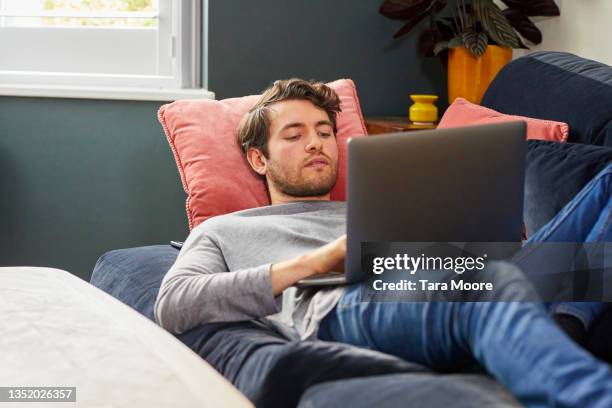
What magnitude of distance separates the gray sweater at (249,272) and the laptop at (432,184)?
21 centimetres

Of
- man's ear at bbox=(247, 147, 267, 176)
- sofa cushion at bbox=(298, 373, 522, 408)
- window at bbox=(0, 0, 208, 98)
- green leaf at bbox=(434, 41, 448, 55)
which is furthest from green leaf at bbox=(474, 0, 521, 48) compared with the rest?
sofa cushion at bbox=(298, 373, 522, 408)

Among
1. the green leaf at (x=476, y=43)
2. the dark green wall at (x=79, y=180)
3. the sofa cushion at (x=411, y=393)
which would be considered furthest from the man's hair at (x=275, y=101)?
the dark green wall at (x=79, y=180)

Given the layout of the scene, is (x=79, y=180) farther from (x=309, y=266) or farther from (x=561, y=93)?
(x=309, y=266)

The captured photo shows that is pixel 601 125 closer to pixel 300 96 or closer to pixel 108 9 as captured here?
pixel 300 96

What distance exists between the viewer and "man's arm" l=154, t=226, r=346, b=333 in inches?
58.4

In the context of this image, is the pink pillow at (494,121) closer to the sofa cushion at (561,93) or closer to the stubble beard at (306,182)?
the sofa cushion at (561,93)

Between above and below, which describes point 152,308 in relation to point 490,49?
below

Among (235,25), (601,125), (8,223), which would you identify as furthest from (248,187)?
(8,223)

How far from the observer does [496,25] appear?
303 centimetres

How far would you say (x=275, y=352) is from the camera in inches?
51.8

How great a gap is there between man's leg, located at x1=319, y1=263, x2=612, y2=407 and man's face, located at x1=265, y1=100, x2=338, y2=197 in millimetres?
522

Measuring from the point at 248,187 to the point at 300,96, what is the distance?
0.26 m

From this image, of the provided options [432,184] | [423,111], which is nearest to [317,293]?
[432,184]

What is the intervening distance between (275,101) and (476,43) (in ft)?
4.02
